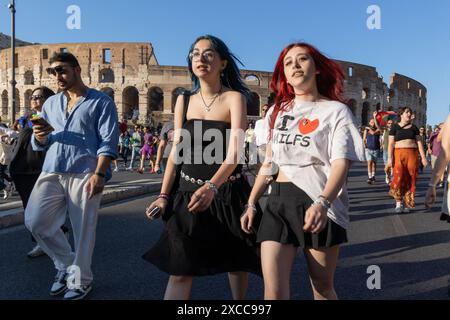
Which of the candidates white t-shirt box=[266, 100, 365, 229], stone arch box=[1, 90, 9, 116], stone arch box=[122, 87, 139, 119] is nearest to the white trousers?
white t-shirt box=[266, 100, 365, 229]

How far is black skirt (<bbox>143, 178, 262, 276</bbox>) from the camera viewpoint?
227 cm

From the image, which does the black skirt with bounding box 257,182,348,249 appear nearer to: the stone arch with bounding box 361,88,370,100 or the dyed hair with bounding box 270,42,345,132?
the dyed hair with bounding box 270,42,345,132

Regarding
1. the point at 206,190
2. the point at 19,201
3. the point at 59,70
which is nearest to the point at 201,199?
the point at 206,190

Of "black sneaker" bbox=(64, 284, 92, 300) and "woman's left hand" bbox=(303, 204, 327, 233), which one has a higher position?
"woman's left hand" bbox=(303, 204, 327, 233)

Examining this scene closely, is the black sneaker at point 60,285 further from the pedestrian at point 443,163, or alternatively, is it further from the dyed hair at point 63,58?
the pedestrian at point 443,163

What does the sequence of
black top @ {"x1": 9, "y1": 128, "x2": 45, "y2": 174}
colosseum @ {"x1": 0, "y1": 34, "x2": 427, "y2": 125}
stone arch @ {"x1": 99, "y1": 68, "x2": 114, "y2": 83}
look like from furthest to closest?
stone arch @ {"x1": 99, "y1": 68, "x2": 114, "y2": 83}
colosseum @ {"x1": 0, "y1": 34, "x2": 427, "y2": 125}
black top @ {"x1": 9, "y1": 128, "x2": 45, "y2": 174}

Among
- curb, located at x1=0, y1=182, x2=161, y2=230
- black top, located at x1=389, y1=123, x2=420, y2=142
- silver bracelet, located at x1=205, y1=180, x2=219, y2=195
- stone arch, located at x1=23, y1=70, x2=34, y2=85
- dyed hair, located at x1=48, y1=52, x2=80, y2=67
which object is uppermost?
stone arch, located at x1=23, y1=70, x2=34, y2=85

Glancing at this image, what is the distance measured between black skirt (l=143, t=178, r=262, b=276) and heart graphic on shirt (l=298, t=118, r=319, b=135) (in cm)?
56

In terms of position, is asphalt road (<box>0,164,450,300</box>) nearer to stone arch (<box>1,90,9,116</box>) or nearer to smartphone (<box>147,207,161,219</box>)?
smartphone (<box>147,207,161,219</box>)

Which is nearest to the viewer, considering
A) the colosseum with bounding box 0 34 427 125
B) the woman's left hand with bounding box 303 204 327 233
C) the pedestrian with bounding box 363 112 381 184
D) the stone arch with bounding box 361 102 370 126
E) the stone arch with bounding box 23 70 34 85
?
the woman's left hand with bounding box 303 204 327 233

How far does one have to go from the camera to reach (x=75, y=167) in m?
3.10

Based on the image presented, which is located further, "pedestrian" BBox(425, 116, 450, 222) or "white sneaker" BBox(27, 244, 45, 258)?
"white sneaker" BBox(27, 244, 45, 258)

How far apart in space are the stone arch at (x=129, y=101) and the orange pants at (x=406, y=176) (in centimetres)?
3900

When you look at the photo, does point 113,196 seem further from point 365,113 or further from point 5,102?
point 365,113
